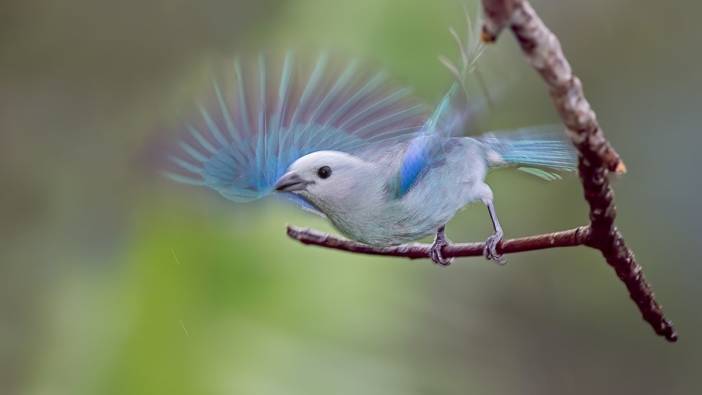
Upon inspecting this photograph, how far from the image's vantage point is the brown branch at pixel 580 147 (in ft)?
2.01

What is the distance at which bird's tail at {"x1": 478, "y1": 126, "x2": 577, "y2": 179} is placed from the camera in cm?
125

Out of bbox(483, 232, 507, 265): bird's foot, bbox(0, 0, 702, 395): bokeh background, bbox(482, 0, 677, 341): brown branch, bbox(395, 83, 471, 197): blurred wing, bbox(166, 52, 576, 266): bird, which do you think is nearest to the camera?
bbox(482, 0, 677, 341): brown branch

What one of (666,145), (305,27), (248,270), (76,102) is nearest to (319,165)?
(248,270)

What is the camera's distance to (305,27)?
8.23ft

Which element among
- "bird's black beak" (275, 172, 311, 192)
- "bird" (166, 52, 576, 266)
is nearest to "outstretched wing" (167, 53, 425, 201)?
"bird" (166, 52, 576, 266)

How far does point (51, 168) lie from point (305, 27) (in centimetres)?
115

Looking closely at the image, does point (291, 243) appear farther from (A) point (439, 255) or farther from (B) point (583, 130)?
(B) point (583, 130)

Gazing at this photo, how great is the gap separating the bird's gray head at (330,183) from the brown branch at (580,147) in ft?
0.62

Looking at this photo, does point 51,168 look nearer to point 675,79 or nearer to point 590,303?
point 590,303

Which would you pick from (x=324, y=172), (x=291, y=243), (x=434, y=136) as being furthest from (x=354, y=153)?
(x=291, y=243)

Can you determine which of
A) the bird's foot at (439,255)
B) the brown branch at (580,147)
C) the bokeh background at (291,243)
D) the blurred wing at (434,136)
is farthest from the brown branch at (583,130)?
the bokeh background at (291,243)

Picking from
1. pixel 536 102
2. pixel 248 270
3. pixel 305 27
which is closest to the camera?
pixel 248 270

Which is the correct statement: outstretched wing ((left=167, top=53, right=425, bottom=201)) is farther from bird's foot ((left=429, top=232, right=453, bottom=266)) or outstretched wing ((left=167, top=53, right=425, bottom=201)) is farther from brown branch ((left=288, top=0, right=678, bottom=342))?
brown branch ((left=288, top=0, right=678, bottom=342))

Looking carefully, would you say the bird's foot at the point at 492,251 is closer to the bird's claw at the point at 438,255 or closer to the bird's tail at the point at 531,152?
the bird's claw at the point at 438,255
